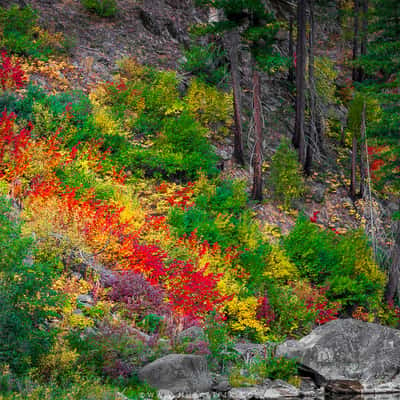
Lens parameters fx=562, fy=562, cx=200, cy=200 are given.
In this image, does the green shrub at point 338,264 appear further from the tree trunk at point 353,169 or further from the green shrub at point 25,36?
the green shrub at point 25,36

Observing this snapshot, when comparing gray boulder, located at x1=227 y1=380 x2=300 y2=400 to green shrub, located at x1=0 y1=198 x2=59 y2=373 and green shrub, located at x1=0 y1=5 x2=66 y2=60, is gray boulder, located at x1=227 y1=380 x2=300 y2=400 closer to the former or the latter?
green shrub, located at x1=0 y1=198 x2=59 y2=373

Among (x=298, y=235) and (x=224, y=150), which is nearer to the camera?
(x=298, y=235)

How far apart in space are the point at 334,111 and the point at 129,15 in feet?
33.7

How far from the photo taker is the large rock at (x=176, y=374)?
32.1 ft

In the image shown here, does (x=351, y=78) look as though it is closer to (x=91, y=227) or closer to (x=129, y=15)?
(x=129, y=15)

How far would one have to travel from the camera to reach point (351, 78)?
3067 centimetres

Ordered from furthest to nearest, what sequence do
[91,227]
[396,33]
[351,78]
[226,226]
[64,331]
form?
[351,78]
[396,33]
[226,226]
[91,227]
[64,331]

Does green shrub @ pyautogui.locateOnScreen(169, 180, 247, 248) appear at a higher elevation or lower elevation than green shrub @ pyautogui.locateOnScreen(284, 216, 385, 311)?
higher

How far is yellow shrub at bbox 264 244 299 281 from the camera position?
16188 mm

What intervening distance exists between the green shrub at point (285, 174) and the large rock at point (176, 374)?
33.4 ft

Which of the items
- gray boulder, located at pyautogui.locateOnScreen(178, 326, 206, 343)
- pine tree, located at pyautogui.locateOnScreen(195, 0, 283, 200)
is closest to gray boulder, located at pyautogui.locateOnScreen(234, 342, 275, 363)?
gray boulder, located at pyautogui.locateOnScreen(178, 326, 206, 343)

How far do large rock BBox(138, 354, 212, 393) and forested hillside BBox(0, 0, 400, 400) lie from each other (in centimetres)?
4

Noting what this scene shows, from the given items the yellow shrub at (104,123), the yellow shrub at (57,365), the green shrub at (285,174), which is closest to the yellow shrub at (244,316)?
the yellow shrub at (57,365)

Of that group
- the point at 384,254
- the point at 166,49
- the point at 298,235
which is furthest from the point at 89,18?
the point at 384,254
